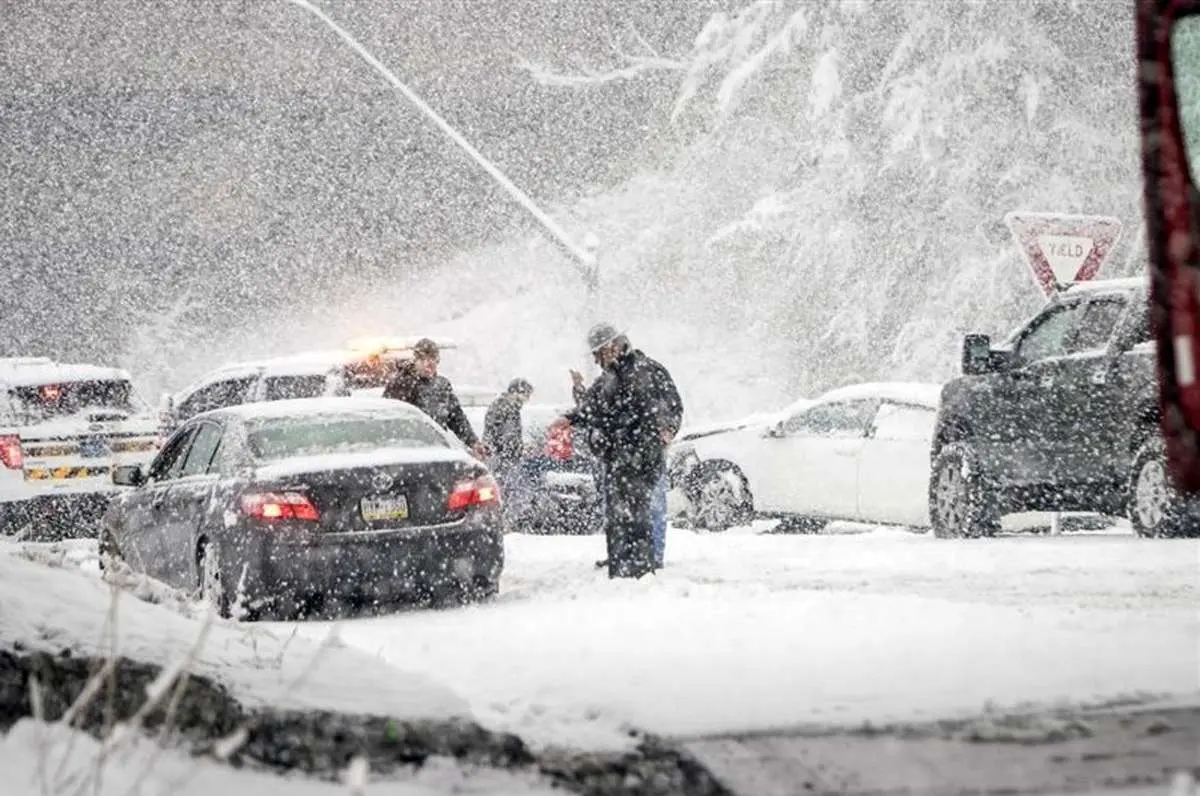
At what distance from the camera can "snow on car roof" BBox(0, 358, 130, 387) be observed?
1845cm

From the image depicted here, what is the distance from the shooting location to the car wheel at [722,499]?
1747 centimetres

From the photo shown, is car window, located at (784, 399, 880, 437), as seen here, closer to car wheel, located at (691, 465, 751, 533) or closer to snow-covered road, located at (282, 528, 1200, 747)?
car wheel, located at (691, 465, 751, 533)

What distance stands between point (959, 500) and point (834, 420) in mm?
2827

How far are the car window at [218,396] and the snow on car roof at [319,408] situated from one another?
7.39 metres

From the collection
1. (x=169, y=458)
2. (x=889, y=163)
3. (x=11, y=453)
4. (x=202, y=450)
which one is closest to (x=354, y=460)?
(x=202, y=450)

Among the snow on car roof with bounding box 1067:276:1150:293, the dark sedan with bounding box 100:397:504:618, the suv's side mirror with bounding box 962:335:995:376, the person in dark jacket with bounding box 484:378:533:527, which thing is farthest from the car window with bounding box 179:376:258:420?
the snow on car roof with bounding box 1067:276:1150:293

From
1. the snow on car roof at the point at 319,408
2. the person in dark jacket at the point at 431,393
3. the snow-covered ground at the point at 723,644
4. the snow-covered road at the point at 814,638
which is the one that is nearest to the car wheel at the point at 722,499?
the person in dark jacket at the point at 431,393

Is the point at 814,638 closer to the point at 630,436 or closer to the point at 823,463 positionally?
the point at 630,436

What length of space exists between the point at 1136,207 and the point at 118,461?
15.7 meters

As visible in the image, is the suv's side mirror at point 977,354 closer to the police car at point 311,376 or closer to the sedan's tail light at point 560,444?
the sedan's tail light at point 560,444

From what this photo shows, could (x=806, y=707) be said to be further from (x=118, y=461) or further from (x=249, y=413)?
(x=118, y=461)

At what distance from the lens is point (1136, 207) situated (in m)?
26.4

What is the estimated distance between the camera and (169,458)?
41.7 ft

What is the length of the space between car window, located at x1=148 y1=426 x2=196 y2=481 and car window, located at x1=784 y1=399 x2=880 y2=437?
631 cm
